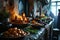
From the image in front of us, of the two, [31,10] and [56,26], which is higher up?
[31,10]

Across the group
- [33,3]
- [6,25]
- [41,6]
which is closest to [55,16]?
[41,6]

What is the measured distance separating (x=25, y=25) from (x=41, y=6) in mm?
3947

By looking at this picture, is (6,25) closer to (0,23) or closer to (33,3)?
(0,23)

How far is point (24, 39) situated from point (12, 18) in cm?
167

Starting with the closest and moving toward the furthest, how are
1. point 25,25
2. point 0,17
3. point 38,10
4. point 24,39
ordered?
point 24,39, point 0,17, point 25,25, point 38,10

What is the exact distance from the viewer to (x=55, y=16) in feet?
28.9

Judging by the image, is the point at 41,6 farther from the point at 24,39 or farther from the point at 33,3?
the point at 24,39

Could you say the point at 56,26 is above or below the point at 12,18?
below

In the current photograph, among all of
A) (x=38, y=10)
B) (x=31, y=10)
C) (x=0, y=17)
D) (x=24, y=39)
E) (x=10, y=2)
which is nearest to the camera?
(x=24, y=39)

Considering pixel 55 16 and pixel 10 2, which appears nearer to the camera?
pixel 10 2

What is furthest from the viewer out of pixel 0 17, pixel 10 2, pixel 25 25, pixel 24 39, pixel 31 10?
pixel 31 10

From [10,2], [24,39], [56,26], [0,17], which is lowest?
[56,26]

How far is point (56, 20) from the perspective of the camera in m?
8.73

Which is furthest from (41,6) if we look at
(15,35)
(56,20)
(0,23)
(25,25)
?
(15,35)
